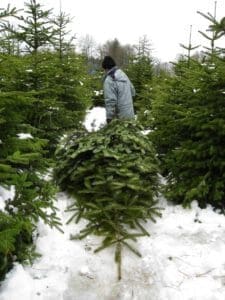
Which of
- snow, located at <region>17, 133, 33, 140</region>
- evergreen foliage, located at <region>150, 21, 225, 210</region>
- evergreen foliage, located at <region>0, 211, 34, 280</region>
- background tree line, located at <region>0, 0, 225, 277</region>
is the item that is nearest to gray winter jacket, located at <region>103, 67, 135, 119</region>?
background tree line, located at <region>0, 0, 225, 277</region>

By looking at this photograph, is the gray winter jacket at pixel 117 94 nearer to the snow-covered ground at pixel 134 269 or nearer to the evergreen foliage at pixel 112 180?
the evergreen foliage at pixel 112 180

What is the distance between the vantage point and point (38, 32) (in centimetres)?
933

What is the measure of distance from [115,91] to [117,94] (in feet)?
0.25

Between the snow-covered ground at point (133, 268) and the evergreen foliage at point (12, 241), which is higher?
the evergreen foliage at point (12, 241)

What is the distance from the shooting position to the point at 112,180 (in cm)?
580

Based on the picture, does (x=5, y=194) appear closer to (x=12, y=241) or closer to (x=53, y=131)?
(x=12, y=241)

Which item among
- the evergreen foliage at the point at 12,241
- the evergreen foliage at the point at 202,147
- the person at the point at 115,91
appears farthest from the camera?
the person at the point at 115,91

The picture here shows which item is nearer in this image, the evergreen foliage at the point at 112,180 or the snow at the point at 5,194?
the snow at the point at 5,194

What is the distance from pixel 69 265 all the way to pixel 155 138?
12.1ft

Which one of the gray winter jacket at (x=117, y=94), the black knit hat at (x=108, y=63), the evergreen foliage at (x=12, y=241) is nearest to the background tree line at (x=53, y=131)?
the evergreen foliage at (x=12, y=241)

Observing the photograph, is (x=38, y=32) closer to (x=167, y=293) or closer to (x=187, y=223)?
(x=187, y=223)

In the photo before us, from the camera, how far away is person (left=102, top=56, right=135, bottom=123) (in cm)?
789

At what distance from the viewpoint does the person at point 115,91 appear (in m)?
7.89

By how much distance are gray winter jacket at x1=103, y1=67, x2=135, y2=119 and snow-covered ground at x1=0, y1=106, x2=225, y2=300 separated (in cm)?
294
